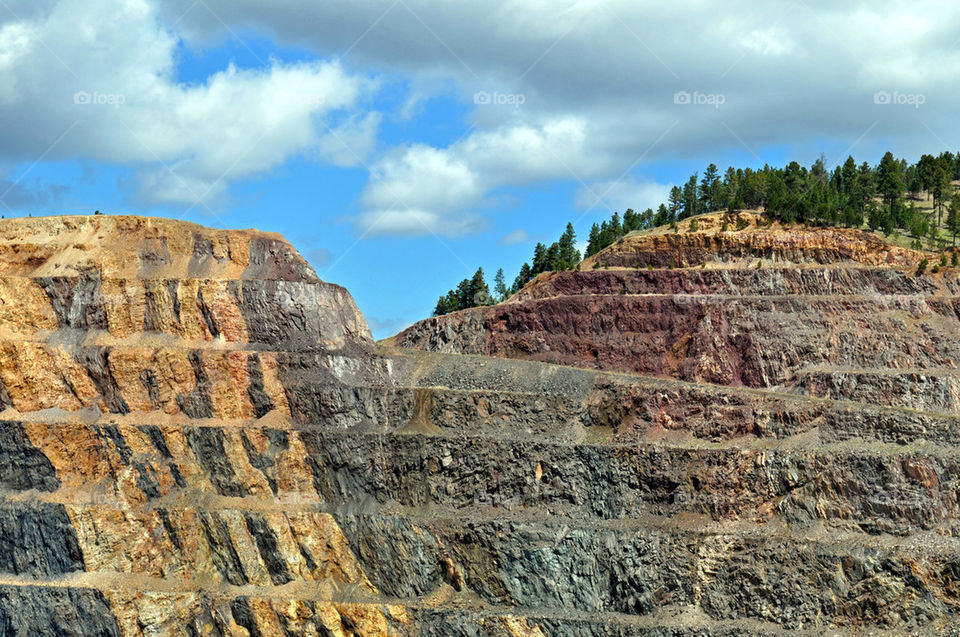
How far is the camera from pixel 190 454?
7106cm

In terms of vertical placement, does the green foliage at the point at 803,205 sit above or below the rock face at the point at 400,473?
above

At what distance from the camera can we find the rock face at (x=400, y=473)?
211ft

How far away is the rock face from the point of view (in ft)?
211

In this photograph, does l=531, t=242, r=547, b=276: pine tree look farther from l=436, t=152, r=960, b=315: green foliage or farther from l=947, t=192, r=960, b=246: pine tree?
l=947, t=192, r=960, b=246: pine tree

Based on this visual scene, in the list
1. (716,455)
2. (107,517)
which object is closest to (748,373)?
(716,455)

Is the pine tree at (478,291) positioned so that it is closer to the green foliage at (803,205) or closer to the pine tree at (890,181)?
the green foliage at (803,205)

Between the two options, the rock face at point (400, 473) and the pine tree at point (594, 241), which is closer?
the rock face at point (400, 473)

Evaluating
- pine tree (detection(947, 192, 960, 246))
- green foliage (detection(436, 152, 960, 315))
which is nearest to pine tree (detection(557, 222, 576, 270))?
green foliage (detection(436, 152, 960, 315))

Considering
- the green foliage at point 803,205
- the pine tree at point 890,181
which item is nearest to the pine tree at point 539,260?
the green foliage at point 803,205

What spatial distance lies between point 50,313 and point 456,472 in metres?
31.2

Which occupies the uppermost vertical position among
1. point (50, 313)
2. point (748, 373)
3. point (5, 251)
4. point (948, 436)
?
point (5, 251)

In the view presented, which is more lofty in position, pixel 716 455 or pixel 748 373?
pixel 748 373

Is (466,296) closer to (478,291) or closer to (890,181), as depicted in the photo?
(478,291)

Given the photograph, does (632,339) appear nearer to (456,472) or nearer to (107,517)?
(456,472)
